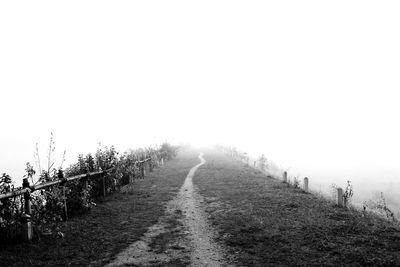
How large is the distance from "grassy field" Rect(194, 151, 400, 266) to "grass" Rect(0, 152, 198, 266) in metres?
2.83

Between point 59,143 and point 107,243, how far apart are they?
88653 millimetres

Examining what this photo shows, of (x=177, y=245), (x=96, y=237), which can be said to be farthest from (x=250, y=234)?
(x=96, y=237)

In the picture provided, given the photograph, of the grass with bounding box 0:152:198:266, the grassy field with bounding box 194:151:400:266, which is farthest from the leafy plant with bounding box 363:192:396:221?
the grass with bounding box 0:152:198:266

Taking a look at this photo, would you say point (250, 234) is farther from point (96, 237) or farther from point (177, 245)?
point (96, 237)

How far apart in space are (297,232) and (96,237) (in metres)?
6.97

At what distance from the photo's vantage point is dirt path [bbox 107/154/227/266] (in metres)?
8.99

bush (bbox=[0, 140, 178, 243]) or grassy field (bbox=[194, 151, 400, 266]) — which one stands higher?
bush (bbox=[0, 140, 178, 243])

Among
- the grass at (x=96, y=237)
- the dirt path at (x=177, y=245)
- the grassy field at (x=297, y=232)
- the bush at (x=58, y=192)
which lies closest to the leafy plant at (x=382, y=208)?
the grassy field at (x=297, y=232)

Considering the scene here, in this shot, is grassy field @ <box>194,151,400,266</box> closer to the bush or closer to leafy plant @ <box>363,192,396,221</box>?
leafy plant @ <box>363,192,396,221</box>

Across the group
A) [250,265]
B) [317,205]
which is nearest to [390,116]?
[317,205]

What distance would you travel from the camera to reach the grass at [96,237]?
354 inches

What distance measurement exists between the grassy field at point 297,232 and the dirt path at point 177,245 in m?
0.56

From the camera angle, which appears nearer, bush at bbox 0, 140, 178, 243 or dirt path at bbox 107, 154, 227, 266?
dirt path at bbox 107, 154, 227, 266

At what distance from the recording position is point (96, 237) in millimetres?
11172
